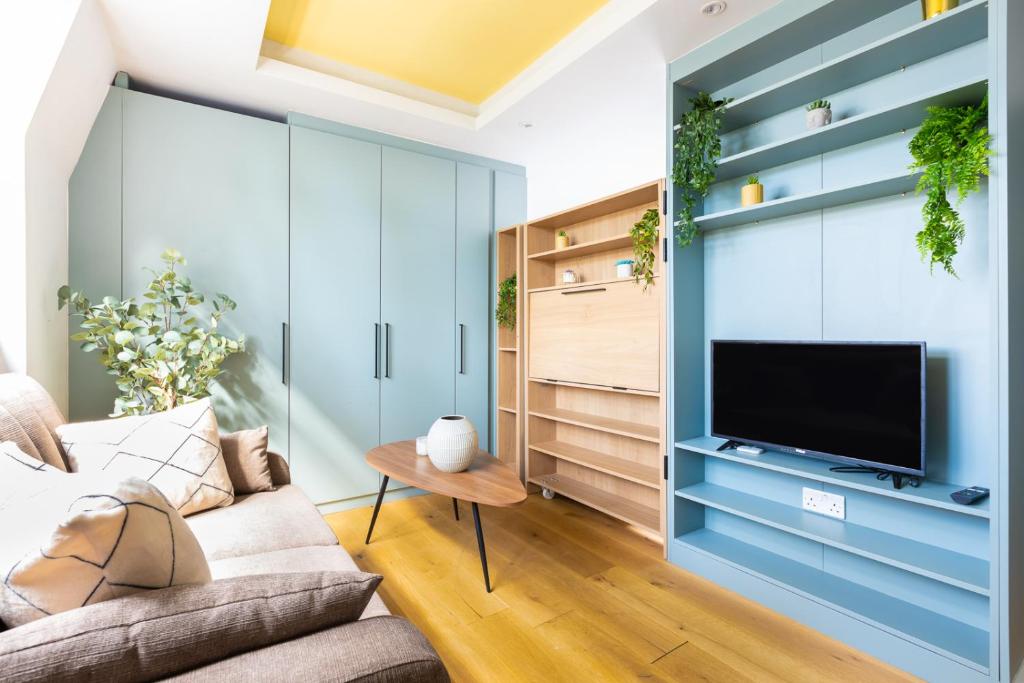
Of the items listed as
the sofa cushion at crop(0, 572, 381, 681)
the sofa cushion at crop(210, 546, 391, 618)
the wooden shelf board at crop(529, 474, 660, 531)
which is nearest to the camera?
the sofa cushion at crop(0, 572, 381, 681)

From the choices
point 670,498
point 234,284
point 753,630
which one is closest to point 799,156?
point 670,498

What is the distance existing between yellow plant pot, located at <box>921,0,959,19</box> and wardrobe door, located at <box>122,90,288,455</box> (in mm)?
3083

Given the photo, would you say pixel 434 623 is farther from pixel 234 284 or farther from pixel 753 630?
pixel 234 284

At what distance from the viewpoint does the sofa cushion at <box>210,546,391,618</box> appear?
4.79 ft

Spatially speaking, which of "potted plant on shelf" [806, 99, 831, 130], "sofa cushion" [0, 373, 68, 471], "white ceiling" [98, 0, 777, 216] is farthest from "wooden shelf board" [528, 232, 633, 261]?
"sofa cushion" [0, 373, 68, 471]

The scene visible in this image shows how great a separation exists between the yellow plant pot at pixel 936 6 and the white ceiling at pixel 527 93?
0.53 metres

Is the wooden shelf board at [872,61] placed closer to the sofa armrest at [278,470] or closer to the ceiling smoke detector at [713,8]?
the ceiling smoke detector at [713,8]

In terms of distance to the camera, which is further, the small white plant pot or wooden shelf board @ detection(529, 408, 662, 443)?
wooden shelf board @ detection(529, 408, 662, 443)

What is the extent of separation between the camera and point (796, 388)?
2.11 m

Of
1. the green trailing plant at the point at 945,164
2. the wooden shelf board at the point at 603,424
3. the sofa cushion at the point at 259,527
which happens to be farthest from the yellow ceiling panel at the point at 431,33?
the sofa cushion at the point at 259,527

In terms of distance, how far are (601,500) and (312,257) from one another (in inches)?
90.7

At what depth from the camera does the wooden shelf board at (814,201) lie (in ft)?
5.94

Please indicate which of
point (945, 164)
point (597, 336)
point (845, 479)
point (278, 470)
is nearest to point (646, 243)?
point (597, 336)

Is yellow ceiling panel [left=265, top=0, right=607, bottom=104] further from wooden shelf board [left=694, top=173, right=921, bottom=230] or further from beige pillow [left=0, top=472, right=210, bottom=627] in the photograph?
beige pillow [left=0, top=472, right=210, bottom=627]
